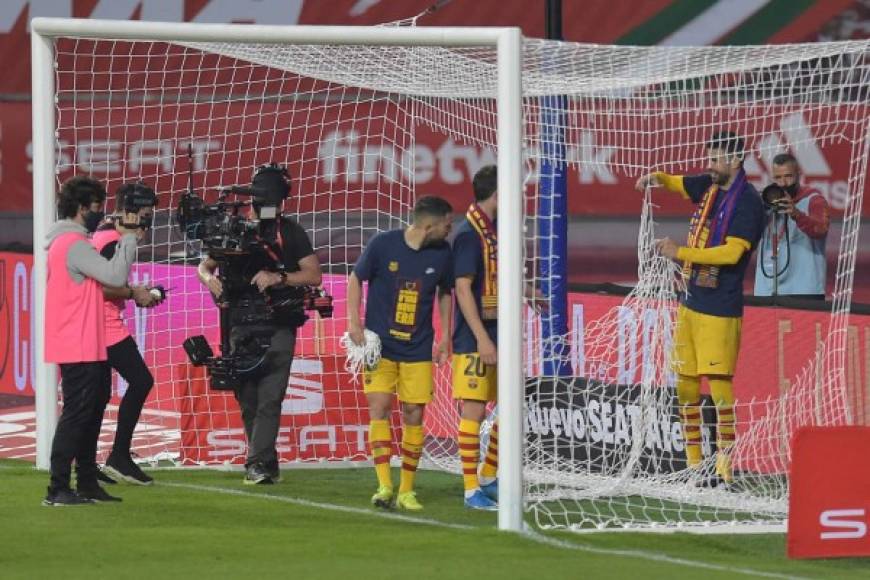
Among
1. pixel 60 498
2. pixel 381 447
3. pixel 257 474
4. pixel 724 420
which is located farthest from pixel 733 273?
pixel 60 498

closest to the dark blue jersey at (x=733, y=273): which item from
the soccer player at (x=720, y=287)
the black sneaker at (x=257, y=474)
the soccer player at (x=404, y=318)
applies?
the soccer player at (x=720, y=287)

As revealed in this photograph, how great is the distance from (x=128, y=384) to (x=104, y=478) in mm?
545

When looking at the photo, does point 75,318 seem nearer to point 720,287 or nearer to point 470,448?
point 470,448

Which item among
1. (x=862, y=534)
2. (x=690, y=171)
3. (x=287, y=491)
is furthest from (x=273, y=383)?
(x=690, y=171)

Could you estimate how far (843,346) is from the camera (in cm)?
1168

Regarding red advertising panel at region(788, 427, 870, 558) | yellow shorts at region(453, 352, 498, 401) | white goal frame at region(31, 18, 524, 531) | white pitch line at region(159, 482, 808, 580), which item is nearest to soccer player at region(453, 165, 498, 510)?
yellow shorts at region(453, 352, 498, 401)

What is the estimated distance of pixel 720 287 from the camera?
37.8 ft

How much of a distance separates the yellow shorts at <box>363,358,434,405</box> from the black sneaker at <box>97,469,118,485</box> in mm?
1807

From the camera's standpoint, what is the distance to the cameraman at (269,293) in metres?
11.5

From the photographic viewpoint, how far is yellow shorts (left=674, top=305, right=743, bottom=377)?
1150cm

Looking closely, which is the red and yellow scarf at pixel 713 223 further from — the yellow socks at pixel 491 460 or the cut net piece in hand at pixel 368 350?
the cut net piece in hand at pixel 368 350

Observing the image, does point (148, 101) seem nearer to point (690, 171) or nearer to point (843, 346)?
point (690, 171)

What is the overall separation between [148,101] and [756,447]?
353 inches

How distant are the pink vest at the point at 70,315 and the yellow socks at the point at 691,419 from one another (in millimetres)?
3349
